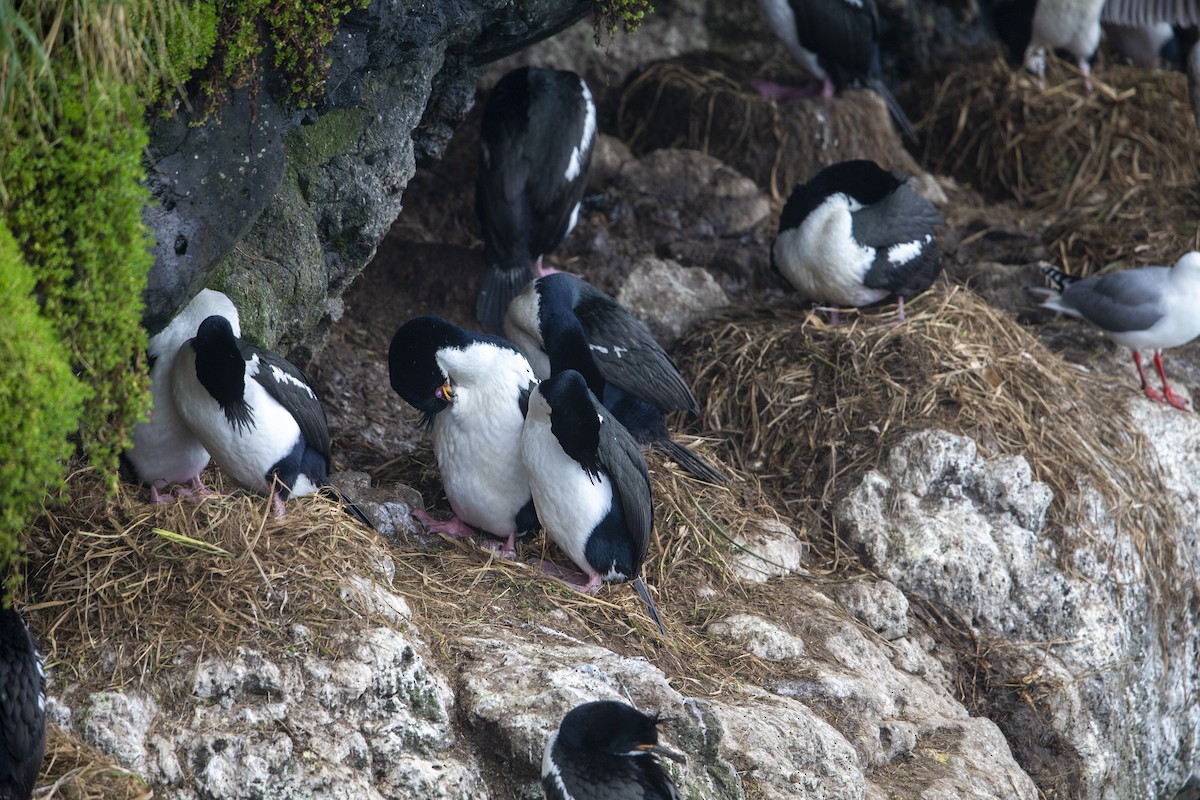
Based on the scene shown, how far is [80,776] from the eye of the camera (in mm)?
3348

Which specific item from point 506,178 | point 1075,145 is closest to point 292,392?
point 506,178

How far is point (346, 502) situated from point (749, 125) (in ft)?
13.9

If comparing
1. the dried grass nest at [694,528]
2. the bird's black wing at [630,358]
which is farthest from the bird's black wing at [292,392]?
the bird's black wing at [630,358]

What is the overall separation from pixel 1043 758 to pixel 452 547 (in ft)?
8.17

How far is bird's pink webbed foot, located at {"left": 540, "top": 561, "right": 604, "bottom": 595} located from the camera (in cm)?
480

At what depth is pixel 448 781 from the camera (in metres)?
3.67

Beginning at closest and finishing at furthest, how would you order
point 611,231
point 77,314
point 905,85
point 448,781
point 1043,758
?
1. point 77,314
2. point 448,781
3. point 1043,758
4. point 611,231
5. point 905,85

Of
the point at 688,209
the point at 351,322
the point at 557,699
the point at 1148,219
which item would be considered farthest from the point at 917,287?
the point at 557,699

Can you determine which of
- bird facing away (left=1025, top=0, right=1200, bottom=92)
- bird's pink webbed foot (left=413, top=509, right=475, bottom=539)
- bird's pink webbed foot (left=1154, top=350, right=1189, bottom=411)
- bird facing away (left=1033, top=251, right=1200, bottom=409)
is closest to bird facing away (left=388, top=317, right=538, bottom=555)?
bird's pink webbed foot (left=413, top=509, right=475, bottom=539)

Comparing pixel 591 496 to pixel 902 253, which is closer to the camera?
pixel 591 496

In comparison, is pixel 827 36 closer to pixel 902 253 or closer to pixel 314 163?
pixel 902 253

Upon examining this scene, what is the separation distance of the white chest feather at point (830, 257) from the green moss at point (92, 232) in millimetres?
3639

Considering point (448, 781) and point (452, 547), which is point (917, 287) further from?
point (448, 781)

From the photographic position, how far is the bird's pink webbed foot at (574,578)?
189 inches
